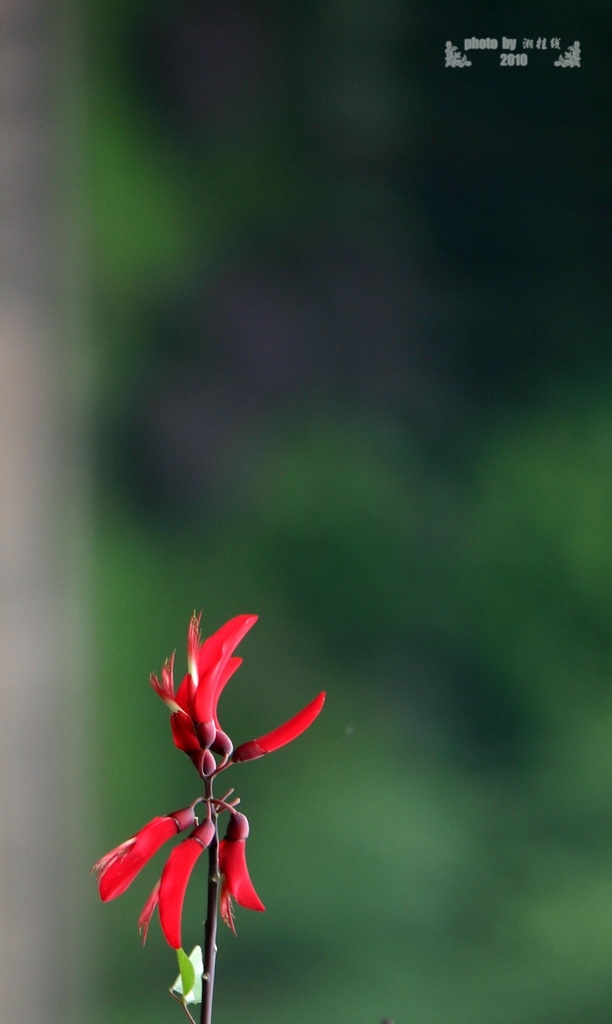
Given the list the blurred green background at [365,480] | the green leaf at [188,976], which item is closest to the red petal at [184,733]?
the green leaf at [188,976]

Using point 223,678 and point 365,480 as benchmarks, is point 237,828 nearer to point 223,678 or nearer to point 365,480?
point 223,678

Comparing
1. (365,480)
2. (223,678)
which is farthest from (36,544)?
(223,678)

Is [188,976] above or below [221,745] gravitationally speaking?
below

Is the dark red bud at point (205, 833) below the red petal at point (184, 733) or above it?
below

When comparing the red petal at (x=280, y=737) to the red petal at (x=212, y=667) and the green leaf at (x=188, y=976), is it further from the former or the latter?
the green leaf at (x=188, y=976)

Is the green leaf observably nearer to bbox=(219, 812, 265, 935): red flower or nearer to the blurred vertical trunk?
bbox=(219, 812, 265, 935): red flower

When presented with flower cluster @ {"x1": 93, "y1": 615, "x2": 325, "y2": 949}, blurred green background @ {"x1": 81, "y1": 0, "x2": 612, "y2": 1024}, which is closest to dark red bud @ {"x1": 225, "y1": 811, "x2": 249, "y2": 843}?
Answer: flower cluster @ {"x1": 93, "y1": 615, "x2": 325, "y2": 949}
